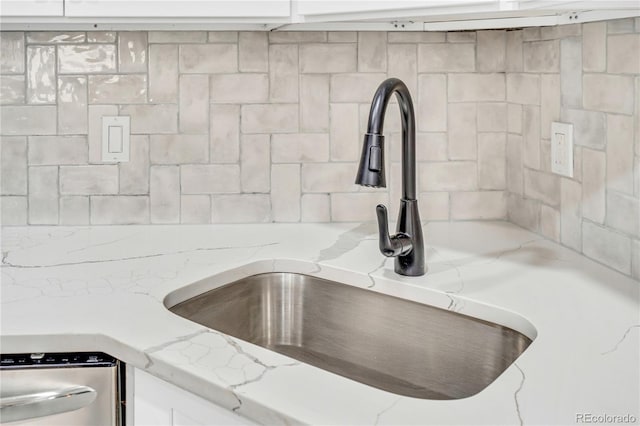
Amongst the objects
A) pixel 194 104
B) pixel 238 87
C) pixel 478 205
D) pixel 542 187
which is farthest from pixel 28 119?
pixel 542 187

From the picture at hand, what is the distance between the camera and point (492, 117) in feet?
5.28

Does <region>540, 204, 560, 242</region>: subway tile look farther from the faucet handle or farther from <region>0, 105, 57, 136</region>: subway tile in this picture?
<region>0, 105, 57, 136</region>: subway tile

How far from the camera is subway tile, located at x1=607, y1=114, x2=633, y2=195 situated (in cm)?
114

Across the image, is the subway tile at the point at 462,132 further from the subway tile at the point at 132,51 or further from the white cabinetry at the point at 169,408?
the white cabinetry at the point at 169,408

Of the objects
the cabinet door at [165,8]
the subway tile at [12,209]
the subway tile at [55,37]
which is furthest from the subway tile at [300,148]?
the subway tile at [12,209]

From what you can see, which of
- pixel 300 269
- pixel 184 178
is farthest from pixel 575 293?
pixel 184 178

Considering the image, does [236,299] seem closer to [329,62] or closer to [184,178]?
[184,178]

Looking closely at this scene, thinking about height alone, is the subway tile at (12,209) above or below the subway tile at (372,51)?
below

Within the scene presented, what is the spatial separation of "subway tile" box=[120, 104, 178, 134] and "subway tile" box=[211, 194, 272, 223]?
0.74 ft

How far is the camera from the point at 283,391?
753 millimetres

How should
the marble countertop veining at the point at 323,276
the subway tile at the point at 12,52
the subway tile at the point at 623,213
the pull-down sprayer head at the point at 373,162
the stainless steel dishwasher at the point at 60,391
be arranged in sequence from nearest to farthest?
1. the marble countertop veining at the point at 323,276
2. the stainless steel dishwasher at the point at 60,391
3. the pull-down sprayer head at the point at 373,162
4. the subway tile at the point at 623,213
5. the subway tile at the point at 12,52

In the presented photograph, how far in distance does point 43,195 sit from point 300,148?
0.67 meters

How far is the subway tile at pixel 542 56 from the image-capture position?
53.9 inches

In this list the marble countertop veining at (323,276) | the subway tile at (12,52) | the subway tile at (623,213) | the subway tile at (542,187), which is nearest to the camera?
the marble countertop veining at (323,276)
